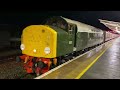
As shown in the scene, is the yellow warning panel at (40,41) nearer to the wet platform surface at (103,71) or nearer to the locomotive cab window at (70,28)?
the wet platform surface at (103,71)

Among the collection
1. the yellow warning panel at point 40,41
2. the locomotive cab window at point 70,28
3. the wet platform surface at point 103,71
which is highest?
the locomotive cab window at point 70,28

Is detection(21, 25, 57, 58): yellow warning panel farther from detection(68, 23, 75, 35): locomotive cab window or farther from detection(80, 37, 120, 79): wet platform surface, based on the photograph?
detection(68, 23, 75, 35): locomotive cab window

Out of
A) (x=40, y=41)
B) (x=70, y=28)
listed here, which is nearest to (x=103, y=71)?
(x=40, y=41)

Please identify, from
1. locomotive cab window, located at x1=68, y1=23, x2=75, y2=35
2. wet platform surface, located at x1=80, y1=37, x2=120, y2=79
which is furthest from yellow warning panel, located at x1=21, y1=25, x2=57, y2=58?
locomotive cab window, located at x1=68, y1=23, x2=75, y2=35

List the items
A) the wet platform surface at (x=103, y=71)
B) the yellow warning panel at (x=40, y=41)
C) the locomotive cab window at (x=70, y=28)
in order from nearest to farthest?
the wet platform surface at (x=103, y=71), the yellow warning panel at (x=40, y=41), the locomotive cab window at (x=70, y=28)

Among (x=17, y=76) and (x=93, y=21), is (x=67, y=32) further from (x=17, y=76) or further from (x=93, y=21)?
(x=93, y=21)

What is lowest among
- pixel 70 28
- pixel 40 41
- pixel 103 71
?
pixel 103 71

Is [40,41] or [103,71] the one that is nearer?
[103,71]

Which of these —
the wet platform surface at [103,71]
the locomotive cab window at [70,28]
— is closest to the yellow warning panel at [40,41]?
the wet platform surface at [103,71]

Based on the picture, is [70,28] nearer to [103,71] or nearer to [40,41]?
[40,41]

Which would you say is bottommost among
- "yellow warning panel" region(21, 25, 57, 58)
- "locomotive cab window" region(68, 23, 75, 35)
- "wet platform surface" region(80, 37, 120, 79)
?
"wet platform surface" region(80, 37, 120, 79)

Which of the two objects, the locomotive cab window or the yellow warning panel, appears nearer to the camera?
the yellow warning panel

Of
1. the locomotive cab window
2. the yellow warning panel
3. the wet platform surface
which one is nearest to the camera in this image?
the wet platform surface

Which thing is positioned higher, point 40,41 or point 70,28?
point 70,28
